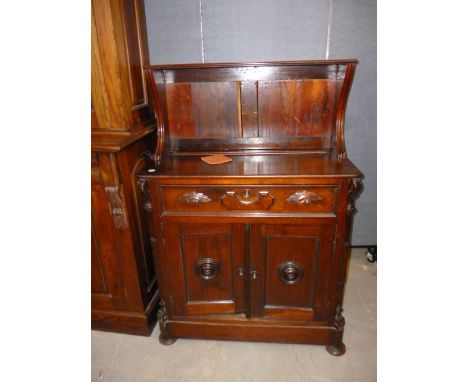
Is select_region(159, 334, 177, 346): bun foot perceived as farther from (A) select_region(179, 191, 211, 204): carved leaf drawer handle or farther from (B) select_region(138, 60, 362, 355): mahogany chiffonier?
(A) select_region(179, 191, 211, 204): carved leaf drawer handle

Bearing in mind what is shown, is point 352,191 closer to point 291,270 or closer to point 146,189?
point 291,270

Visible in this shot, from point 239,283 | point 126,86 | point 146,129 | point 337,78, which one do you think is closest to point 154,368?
point 239,283

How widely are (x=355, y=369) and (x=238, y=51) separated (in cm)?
200

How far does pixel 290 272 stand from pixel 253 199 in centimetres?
46

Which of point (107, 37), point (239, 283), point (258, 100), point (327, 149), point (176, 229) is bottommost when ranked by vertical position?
point (239, 283)

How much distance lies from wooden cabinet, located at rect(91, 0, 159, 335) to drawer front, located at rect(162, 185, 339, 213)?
1.03ft

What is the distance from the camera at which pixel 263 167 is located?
4.82ft

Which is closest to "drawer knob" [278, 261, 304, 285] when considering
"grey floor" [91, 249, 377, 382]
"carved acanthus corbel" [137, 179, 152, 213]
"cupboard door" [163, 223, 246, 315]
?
"cupboard door" [163, 223, 246, 315]

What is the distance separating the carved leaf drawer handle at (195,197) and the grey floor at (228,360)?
2.98 feet

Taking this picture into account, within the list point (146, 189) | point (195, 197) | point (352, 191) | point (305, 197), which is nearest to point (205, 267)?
point (195, 197)

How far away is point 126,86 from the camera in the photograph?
1.56 metres

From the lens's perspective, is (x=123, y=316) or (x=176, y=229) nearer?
(x=176, y=229)

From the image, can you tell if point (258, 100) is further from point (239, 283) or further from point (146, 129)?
point (239, 283)

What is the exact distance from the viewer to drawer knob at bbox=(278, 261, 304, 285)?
152 centimetres
